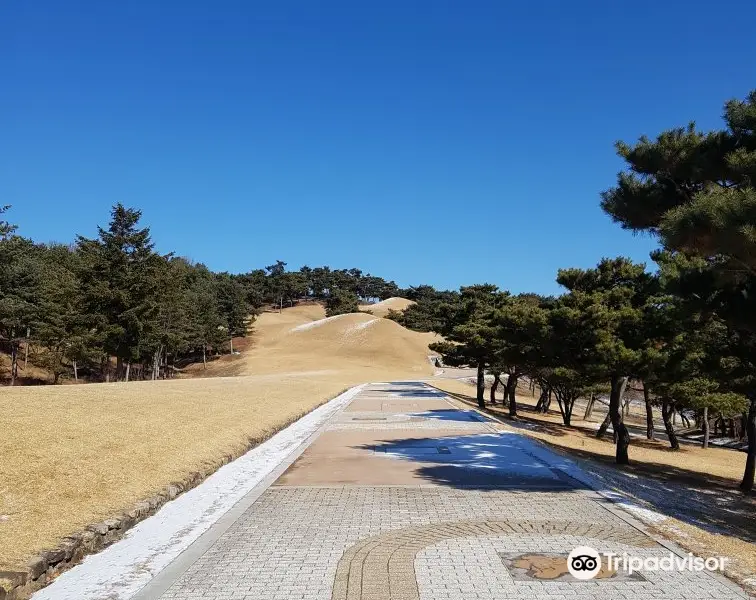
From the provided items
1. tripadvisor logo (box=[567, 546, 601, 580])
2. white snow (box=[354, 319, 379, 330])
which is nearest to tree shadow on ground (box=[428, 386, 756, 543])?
tripadvisor logo (box=[567, 546, 601, 580])

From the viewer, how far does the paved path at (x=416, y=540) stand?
4980mm

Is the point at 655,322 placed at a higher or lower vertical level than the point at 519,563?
higher

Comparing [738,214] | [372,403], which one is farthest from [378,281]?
[738,214]

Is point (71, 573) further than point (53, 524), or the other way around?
point (53, 524)

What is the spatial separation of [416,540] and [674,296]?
25.1 ft

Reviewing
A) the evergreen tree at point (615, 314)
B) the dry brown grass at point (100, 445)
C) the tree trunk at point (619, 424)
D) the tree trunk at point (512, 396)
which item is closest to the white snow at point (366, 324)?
the tree trunk at point (512, 396)

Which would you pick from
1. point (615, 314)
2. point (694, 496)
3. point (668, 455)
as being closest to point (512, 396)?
point (668, 455)

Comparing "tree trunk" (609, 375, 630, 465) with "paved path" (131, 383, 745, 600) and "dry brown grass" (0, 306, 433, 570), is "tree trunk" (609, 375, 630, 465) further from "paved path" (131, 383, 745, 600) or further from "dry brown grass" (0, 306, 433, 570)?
"dry brown grass" (0, 306, 433, 570)

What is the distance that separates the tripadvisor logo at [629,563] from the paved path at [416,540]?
0.44 feet

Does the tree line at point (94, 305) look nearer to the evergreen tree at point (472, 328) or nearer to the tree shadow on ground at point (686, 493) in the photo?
the evergreen tree at point (472, 328)

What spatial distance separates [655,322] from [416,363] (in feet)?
181

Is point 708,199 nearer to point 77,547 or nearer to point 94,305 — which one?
point 77,547

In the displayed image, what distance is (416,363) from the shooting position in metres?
70.0

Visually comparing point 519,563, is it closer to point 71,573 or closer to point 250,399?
point 71,573
